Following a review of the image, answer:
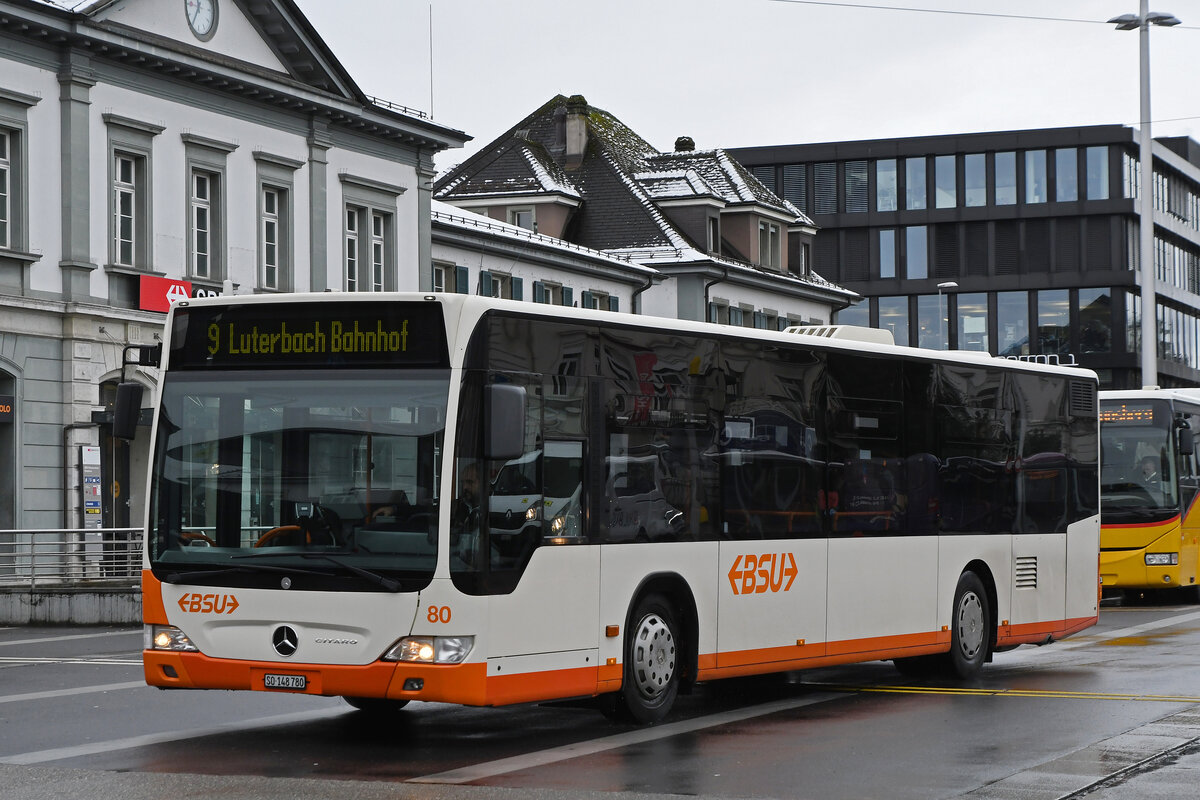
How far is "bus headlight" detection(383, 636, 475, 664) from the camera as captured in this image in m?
10.4

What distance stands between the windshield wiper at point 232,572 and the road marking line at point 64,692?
160 inches

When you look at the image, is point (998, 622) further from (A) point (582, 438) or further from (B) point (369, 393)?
(B) point (369, 393)

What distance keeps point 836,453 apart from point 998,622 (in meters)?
3.09

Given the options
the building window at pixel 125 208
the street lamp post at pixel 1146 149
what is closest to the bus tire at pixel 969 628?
the building window at pixel 125 208

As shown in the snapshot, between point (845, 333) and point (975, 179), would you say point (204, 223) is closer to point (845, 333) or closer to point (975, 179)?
point (845, 333)

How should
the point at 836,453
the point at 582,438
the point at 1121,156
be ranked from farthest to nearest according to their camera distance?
the point at 1121,156 < the point at 836,453 < the point at 582,438

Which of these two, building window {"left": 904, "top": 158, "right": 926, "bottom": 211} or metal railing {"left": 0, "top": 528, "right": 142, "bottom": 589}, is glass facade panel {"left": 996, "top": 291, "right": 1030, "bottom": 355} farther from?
metal railing {"left": 0, "top": 528, "right": 142, "bottom": 589}

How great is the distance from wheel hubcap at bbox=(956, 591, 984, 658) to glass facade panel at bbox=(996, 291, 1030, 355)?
66.4m

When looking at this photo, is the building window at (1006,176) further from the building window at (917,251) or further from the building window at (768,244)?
the building window at (768,244)

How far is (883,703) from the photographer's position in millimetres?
13609

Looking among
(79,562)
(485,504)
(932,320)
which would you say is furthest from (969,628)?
(932,320)

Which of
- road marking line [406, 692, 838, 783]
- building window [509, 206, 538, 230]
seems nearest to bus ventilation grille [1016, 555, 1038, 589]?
road marking line [406, 692, 838, 783]

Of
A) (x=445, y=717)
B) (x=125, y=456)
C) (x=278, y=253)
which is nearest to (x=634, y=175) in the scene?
(x=278, y=253)

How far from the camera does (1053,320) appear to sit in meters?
80.2
